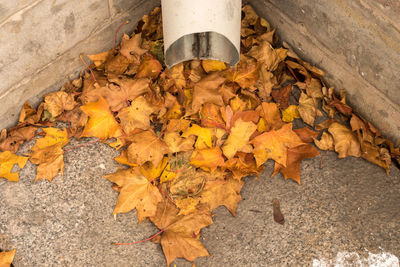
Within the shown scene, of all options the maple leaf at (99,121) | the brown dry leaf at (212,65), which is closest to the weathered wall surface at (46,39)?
the maple leaf at (99,121)

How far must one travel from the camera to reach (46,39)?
2283 mm

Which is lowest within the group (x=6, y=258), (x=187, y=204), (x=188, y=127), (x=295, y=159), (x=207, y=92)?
(x=6, y=258)

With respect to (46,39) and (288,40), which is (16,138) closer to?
(46,39)

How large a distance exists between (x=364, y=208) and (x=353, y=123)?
1.56 feet

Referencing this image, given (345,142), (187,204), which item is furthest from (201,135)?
(345,142)

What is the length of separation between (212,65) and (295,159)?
75cm

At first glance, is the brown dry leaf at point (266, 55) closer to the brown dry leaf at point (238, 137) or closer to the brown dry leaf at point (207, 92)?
the brown dry leaf at point (207, 92)

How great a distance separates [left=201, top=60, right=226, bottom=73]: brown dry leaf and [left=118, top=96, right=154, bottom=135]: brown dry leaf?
1.41 ft

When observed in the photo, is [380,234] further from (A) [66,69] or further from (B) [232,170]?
(A) [66,69]

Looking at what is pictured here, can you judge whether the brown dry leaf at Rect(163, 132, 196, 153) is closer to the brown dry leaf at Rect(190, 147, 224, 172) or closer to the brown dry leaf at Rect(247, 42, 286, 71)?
the brown dry leaf at Rect(190, 147, 224, 172)

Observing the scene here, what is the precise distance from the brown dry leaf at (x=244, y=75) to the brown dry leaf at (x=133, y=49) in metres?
0.55

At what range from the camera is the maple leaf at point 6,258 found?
211 centimetres

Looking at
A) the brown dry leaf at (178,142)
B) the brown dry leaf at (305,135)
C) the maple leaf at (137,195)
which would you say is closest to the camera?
the maple leaf at (137,195)

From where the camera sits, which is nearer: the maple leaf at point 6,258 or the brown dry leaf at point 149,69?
the maple leaf at point 6,258
